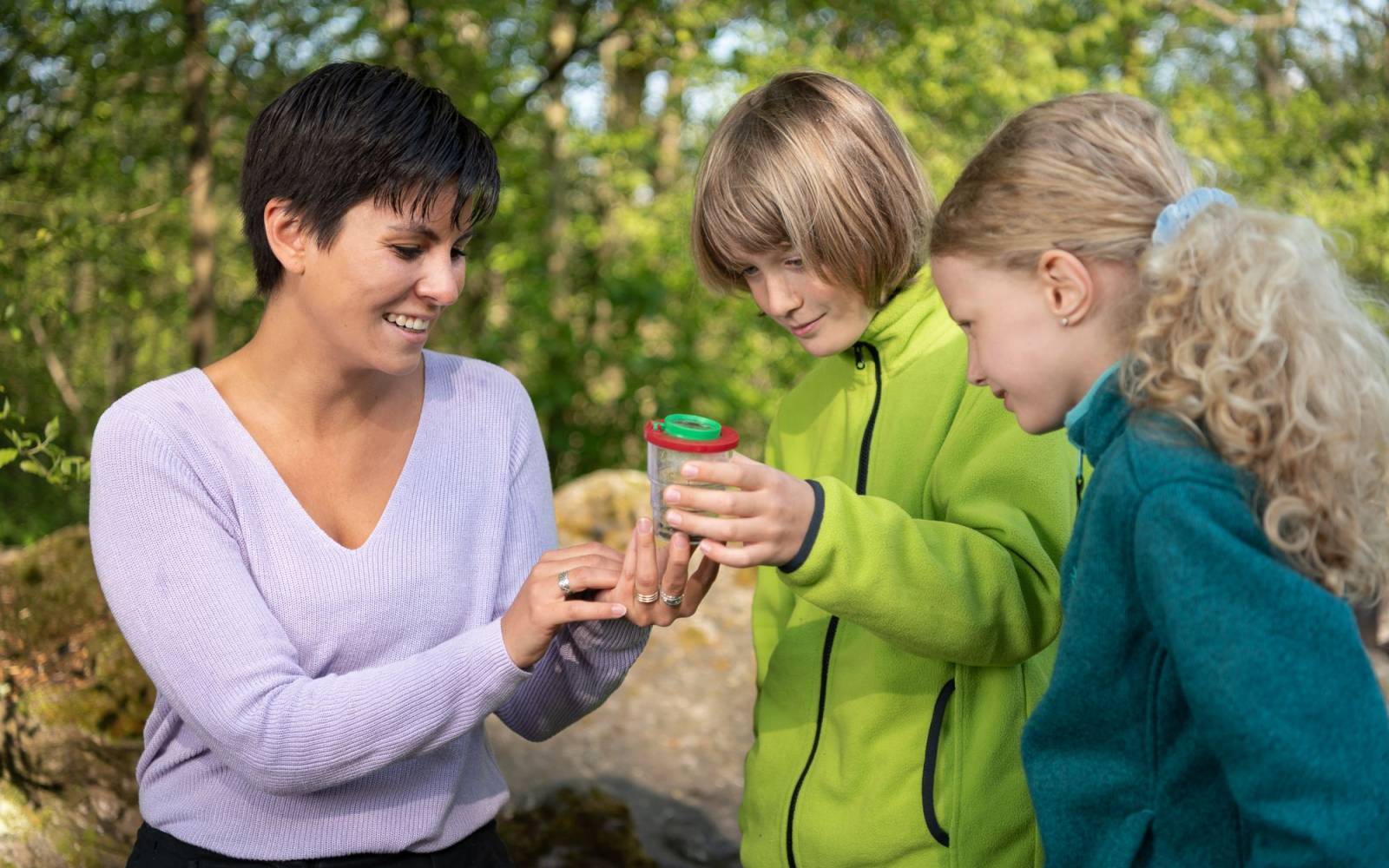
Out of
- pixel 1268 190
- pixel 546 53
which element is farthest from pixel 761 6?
pixel 1268 190

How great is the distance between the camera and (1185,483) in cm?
136

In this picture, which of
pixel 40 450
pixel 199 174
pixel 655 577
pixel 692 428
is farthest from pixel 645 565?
pixel 199 174

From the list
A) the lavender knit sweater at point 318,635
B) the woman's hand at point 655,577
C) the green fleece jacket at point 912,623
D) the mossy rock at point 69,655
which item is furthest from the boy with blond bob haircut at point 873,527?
the mossy rock at point 69,655

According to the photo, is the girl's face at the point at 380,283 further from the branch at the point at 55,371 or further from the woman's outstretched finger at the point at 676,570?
the branch at the point at 55,371

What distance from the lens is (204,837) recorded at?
1.97 meters

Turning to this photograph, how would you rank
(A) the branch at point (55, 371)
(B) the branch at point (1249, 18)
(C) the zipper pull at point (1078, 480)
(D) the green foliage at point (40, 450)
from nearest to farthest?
(C) the zipper pull at point (1078, 480) < (D) the green foliage at point (40, 450) < (A) the branch at point (55, 371) < (B) the branch at point (1249, 18)

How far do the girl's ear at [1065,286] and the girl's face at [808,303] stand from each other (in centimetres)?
57

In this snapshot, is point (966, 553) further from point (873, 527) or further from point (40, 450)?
point (40, 450)

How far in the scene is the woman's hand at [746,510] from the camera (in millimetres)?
1604

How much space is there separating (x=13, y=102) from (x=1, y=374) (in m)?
1.76

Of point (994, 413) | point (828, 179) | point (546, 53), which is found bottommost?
point (546, 53)

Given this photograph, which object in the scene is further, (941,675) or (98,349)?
(98,349)

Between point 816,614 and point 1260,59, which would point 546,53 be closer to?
point 816,614

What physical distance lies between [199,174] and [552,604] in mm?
4231
